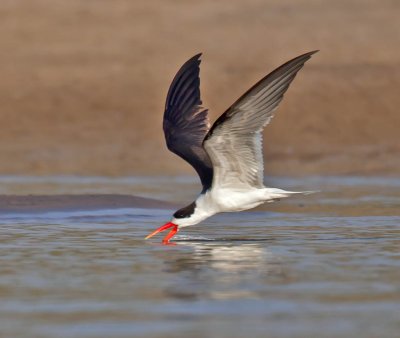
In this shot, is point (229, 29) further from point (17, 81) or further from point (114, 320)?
A: point (114, 320)

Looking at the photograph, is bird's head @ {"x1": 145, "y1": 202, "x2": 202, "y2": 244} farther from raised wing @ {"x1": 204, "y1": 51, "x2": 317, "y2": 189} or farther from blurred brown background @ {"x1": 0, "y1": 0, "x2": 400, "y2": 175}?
blurred brown background @ {"x1": 0, "y1": 0, "x2": 400, "y2": 175}

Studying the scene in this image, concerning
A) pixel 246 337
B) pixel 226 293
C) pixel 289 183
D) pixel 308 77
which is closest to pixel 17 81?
pixel 308 77

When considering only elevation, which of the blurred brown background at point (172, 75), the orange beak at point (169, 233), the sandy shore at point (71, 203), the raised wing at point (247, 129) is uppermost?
the blurred brown background at point (172, 75)

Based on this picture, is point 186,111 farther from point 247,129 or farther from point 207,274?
point 207,274

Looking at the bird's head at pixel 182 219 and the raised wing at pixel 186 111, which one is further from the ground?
the raised wing at pixel 186 111

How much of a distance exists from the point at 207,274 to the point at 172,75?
12418 millimetres

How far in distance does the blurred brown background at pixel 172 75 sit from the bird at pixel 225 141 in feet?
19.2

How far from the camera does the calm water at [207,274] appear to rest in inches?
Answer: 272

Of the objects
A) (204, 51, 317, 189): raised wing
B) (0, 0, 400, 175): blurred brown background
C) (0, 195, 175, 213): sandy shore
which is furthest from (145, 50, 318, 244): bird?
(0, 0, 400, 175): blurred brown background

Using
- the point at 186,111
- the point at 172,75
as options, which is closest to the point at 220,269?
the point at 186,111

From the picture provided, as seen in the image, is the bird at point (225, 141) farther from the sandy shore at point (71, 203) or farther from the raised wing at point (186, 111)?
the sandy shore at point (71, 203)

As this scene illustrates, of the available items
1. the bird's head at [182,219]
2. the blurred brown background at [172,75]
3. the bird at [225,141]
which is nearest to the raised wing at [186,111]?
the bird at [225,141]

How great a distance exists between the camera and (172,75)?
20922 mm

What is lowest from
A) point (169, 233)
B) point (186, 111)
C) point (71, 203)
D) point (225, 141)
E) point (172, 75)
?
point (169, 233)
